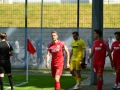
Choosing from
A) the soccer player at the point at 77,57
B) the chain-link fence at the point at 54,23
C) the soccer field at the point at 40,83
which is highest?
the chain-link fence at the point at 54,23

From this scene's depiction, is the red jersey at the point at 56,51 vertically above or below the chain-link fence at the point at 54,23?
below

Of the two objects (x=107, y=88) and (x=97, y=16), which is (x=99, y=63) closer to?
(x=107, y=88)

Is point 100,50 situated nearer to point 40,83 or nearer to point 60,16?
point 40,83

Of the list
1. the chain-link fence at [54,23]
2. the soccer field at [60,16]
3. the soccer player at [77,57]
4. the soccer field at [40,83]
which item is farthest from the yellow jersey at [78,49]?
the soccer field at [60,16]

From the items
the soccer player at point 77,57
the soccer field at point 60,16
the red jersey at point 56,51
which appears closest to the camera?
the red jersey at point 56,51

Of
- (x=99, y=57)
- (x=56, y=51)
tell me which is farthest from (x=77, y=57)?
(x=56, y=51)

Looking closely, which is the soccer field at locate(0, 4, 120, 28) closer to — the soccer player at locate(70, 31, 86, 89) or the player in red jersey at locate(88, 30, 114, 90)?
the soccer player at locate(70, 31, 86, 89)

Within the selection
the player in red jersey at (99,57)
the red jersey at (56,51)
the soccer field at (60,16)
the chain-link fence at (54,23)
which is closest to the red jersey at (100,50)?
the player in red jersey at (99,57)

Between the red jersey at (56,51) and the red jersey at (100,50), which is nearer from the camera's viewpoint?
the red jersey at (56,51)

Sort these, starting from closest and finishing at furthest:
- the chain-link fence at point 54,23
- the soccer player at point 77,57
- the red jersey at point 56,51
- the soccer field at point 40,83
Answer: the red jersey at point 56,51 → the soccer player at point 77,57 → the soccer field at point 40,83 → the chain-link fence at point 54,23

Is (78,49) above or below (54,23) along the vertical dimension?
below

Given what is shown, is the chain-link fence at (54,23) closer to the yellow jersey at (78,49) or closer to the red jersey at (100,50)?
the yellow jersey at (78,49)

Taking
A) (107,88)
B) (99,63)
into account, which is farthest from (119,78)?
(99,63)

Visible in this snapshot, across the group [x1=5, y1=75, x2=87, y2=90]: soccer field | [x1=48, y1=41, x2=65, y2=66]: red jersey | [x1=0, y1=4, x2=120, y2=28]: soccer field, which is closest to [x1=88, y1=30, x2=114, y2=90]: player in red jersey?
[x1=48, y1=41, x2=65, y2=66]: red jersey
